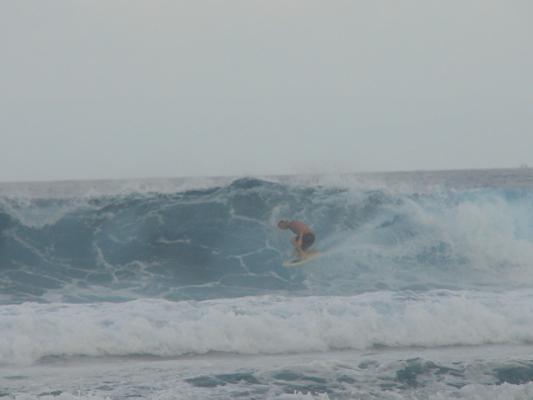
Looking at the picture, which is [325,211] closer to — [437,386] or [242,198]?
[242,198]

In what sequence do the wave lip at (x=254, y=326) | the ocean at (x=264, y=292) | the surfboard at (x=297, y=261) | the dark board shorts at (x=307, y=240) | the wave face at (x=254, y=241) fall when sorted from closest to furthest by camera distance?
the ocean at (x=264, y=292), the wave lip at (x=254, y=326), the wave face at (x=254, y=241), the surfboard at (x=297, y=261), the dark board shorts at (x=307, y=240)

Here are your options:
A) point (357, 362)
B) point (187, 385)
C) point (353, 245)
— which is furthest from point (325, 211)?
point (187, 385)

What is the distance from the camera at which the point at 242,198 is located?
18125 millimetres

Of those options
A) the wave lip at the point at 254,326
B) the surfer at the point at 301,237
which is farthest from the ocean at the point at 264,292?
the surfer at the point at 301,237

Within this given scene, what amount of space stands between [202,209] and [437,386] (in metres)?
10.5

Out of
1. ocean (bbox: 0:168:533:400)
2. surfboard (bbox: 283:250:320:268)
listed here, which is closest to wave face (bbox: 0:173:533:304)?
ocean (bbox: 0:168:533:400)

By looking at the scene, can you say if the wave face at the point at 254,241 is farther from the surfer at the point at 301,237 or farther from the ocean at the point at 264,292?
the surfer at the point at 301,237

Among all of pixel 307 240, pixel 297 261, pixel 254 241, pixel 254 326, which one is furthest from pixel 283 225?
pixel 254 326

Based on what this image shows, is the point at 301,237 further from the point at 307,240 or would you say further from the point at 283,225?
the point at 283,225

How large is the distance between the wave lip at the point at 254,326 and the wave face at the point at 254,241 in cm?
261

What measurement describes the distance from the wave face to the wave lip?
8.56ft

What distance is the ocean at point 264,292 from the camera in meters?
8.34

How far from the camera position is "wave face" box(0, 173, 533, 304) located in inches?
569

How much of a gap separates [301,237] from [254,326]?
5.80m
